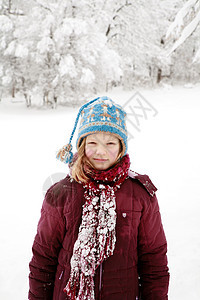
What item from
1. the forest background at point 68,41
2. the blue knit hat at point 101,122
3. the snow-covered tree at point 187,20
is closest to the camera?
the blue knit hat at point 101,122

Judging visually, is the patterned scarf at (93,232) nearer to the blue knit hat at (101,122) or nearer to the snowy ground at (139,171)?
the blue knit hat at (101,122)

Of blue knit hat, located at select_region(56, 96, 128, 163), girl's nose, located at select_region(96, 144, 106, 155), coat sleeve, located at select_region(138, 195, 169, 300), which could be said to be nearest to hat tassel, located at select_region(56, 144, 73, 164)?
blue knit hat, located at select_region(56, 96, 128, 163)

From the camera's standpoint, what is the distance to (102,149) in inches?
46.7

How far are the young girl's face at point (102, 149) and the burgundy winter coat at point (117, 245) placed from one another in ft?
0.54

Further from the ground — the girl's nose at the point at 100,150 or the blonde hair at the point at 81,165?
the girl's nose at the point at 100,150

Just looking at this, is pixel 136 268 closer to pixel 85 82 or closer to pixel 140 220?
pixel 140 220

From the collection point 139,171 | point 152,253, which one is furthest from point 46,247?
point 139,171

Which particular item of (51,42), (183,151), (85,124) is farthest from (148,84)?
(85,124)

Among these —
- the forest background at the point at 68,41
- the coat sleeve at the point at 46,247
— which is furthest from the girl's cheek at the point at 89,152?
the forest background at the point at 68,41

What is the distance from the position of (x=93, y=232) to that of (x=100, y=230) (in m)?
0.05

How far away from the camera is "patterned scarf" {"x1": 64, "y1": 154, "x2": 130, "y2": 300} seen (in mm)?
1114

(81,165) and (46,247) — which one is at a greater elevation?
(81,165)

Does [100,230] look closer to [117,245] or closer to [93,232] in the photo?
[93,232]

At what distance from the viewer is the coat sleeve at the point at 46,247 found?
1198 millimetres
